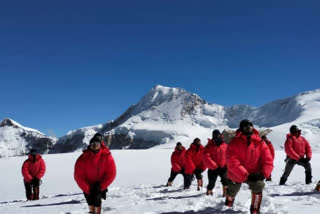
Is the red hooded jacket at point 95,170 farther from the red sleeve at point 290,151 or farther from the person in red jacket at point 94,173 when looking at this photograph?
the red sleeve at point 290,151

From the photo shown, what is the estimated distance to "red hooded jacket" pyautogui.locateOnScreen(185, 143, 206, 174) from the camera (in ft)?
36.7

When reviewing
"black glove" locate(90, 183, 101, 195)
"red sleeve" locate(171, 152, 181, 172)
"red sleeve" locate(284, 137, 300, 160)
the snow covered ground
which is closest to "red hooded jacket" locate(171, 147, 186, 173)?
"red sleeve" locate(171, 152, 181, 172)

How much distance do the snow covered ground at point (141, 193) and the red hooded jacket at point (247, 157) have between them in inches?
38.7

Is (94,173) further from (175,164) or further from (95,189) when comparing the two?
(175,164)

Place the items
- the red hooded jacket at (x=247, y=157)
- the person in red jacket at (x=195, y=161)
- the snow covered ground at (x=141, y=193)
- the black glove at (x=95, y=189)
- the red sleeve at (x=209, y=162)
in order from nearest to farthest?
the red hooded jacket at (x=247, y=157)
the black glove at (x=95, y=189)
the snow covered ground at (x=141, y=193)
the red sleeve at (x=209, y=162)
the person in red jacket at (x=195, y=161)

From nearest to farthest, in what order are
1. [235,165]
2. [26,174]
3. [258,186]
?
1. [258,186]
2. [235,165]
3. [26,174]

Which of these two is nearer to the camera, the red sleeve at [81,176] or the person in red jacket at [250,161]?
the person in red jacket at [250,161]

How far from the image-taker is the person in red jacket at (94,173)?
20.7 ft

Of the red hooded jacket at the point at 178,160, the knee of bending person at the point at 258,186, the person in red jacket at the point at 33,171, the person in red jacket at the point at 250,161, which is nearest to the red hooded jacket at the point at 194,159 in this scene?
the red hooded jacket at the point at 178,160

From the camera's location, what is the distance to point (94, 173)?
6426mm

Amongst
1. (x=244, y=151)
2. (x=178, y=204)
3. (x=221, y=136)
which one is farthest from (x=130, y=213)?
(x=221, y=136)

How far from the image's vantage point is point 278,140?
63.9 metres

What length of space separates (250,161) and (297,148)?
5.76 meters

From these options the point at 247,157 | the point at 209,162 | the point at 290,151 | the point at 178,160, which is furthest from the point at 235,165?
the point at 178,160
